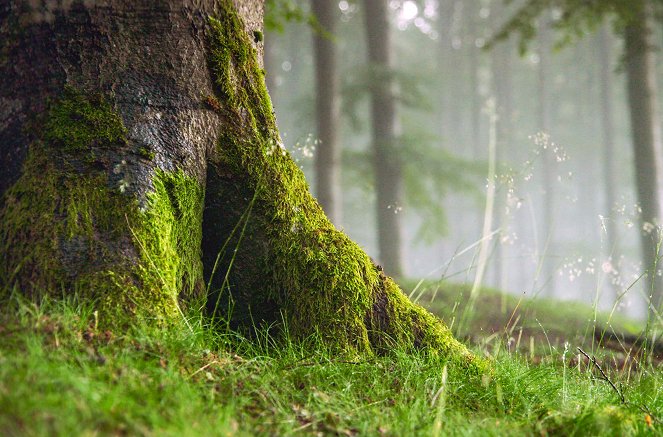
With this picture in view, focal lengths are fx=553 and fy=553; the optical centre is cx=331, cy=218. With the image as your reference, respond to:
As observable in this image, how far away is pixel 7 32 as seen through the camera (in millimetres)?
2703

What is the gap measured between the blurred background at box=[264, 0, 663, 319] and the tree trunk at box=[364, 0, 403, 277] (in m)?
0.03

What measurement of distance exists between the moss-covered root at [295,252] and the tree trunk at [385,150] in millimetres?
7206

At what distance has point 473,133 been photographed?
98.3ft

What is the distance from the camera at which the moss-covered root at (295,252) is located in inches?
108

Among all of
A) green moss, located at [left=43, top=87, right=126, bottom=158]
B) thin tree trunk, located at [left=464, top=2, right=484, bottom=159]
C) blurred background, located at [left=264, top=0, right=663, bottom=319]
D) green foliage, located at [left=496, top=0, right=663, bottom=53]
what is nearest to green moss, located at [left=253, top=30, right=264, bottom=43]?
blurred background, located at [left=264, top=0, right=663, bottom=319]

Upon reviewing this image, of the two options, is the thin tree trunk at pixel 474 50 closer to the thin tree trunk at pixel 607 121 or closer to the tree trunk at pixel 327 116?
the thin tree trunk at pixel 607 121

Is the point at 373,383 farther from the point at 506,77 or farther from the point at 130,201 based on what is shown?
the point at 506,77

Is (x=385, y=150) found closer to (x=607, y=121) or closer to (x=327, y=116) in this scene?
(x=327, y=116)

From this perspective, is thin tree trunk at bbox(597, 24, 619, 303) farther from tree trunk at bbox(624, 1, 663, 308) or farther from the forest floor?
the forest floor

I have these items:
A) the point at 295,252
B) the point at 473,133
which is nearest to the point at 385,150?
the point at 295,252

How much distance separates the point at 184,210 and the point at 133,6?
1028 millimetres

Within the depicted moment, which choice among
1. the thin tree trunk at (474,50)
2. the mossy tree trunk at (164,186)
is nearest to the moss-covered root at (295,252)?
the mossy tree trunk at (164,186)

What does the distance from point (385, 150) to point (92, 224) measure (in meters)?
8.79

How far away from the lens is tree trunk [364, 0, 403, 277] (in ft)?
35.0
